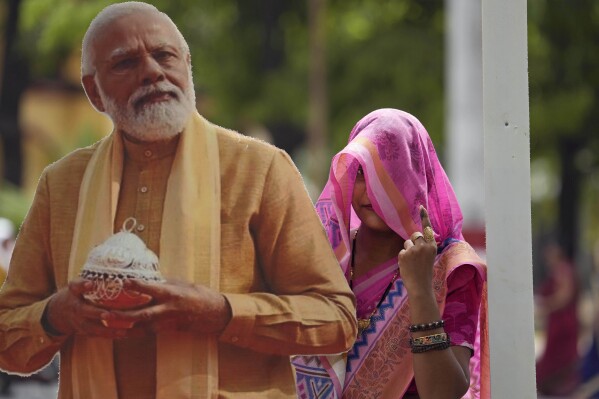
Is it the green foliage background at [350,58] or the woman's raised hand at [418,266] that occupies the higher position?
the green foliage background at [350,58]

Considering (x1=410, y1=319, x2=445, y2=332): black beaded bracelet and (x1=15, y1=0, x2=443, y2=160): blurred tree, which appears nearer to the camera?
(x1=410, y1=319, x2=445, y2=332): black beaded bracelet

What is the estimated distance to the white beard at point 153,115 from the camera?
2959mm

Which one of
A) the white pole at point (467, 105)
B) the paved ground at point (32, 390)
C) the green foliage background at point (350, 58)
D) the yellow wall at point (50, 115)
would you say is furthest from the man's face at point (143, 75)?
the yellow wall at point (50, 115)

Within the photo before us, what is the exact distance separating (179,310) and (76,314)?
0.23 metres

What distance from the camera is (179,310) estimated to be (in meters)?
2.85

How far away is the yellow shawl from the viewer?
2879mm

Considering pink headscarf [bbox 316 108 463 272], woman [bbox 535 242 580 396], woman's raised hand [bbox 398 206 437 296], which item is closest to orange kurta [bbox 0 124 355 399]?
woman's raised hand [bbox 398 206 437 296]

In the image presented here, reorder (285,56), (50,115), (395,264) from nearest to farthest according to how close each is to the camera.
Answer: (395,264), (285,56), (50,115)

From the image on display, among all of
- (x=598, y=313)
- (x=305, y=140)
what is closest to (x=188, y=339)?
(x=598, y=313)

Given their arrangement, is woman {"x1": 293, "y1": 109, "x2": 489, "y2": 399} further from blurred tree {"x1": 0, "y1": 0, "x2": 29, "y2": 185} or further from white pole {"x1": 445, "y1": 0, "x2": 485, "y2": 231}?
blurred tree {"x1": 0, "y1": 0, "x2": 29, "y2": 185}

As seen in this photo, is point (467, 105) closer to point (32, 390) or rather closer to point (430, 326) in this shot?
point (32, 390)

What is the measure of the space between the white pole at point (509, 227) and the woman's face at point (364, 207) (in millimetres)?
321

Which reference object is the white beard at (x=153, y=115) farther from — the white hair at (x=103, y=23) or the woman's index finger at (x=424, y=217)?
the woman's index finger at (x=424, y=217)

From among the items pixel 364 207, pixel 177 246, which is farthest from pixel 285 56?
pixel 177 246
